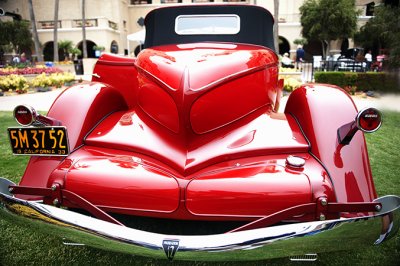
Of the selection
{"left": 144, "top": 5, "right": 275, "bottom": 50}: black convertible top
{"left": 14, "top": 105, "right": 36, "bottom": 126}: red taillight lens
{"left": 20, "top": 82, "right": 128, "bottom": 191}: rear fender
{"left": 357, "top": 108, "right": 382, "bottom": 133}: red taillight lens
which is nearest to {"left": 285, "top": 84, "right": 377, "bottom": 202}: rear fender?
{"left": 357, "top": 108, "right": 382, "bottom": 133}: red taillight lens

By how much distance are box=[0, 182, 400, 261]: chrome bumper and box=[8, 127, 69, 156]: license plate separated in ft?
1.58

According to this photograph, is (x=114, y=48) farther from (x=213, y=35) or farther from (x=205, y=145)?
(x=205, y=145)

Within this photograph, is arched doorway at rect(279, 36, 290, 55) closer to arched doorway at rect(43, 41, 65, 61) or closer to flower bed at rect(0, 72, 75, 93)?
arched doorway at rect(43, 41, 65, 61)

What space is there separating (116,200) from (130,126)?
687mm

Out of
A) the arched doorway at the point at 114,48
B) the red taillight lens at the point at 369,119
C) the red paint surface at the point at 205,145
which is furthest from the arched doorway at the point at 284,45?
the red taillight lens at the point at 369,119

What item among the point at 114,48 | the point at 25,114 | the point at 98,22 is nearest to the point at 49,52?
the point at 98,22

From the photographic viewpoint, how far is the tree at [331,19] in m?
25.3

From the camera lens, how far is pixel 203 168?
6.63 ft

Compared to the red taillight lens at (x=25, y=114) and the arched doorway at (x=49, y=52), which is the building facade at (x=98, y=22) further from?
the red taillight lens at (x=25, y=114)

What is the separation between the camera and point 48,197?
Result: 6.63 feet

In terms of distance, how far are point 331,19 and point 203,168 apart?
27245 mm

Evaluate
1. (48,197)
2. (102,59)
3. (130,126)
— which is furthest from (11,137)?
(102,59)

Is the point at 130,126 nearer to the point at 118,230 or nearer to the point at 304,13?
the point at 118,230

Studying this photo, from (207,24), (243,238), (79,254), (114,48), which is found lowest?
(79,254)
